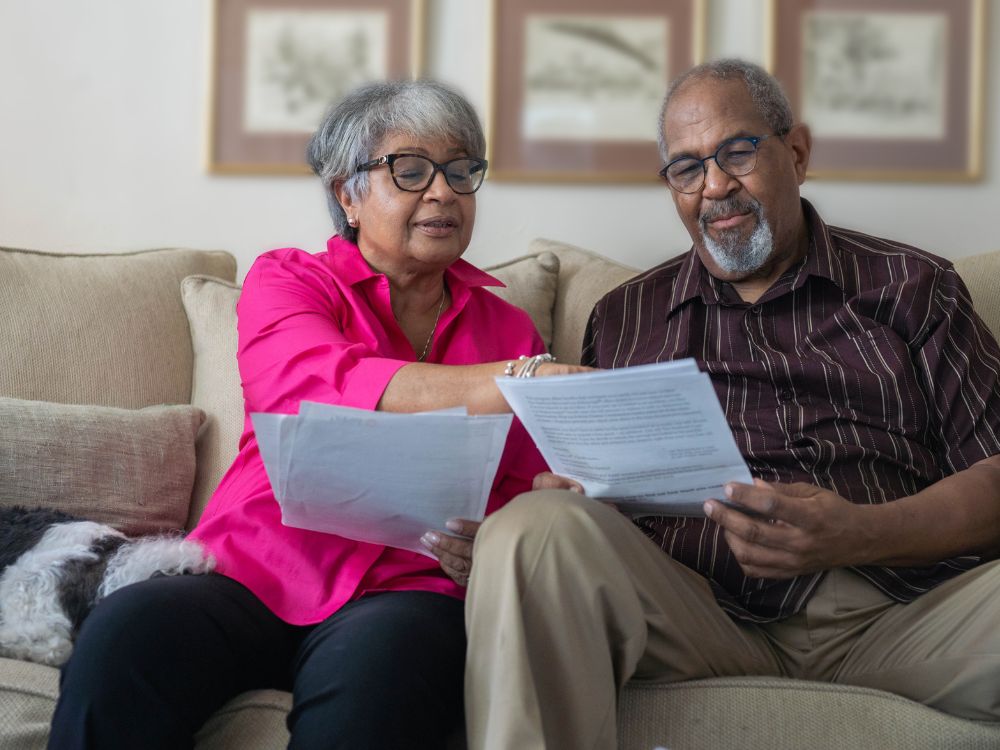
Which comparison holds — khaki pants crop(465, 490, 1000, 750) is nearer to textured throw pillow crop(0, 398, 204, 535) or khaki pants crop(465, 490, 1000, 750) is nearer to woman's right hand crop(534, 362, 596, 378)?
woman's right hand crop(534, 362, 596, 378)

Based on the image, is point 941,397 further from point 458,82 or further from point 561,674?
point 458,82

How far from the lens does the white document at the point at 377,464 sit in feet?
4.09


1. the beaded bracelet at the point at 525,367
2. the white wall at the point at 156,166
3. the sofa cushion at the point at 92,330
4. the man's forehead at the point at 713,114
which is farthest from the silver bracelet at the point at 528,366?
the white wall at the point at 156,166

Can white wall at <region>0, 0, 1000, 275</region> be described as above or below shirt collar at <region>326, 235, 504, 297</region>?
above

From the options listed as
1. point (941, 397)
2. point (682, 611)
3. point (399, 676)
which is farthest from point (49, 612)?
point (941, 397)

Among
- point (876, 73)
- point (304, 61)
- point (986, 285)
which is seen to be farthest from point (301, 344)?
point (876, 73)

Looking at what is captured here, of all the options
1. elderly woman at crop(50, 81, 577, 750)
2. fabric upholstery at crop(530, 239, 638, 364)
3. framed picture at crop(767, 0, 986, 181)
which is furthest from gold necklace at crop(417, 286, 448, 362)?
framed picture at crop(767, 0, 986, 181)

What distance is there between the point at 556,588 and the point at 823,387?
2.20ft

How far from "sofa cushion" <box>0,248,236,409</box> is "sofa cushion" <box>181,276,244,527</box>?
0.14 ft

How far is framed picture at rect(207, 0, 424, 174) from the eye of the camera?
2332 mm

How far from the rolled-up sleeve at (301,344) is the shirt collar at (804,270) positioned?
0.55m

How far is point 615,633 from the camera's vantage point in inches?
49.4

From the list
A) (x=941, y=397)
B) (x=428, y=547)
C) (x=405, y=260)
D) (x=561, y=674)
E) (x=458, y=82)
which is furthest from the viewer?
(x=458, y=82)

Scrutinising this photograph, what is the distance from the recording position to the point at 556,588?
1.20m
